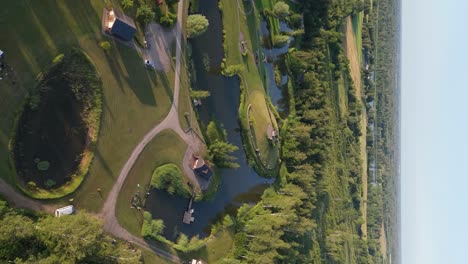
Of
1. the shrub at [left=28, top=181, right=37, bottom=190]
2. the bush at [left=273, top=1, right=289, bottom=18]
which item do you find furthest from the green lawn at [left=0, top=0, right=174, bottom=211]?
the bush at [left=273, top=1, right=289, bottom=18]

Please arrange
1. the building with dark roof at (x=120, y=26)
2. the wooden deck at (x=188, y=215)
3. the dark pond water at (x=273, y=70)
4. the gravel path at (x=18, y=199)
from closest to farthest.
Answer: the gravel path at (x=18, y=199), the building with dark roof at (x=120, y=26), the wooden deck at (x=188, y=215), the dark pond water at (x=273, y=70)

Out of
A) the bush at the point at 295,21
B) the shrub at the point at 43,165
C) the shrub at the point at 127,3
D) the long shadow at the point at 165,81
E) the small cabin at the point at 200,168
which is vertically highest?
the bush at the point at 295,21

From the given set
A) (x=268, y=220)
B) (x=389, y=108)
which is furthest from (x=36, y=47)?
(x=389, y=108)

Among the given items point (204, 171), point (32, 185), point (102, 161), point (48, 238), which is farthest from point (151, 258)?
point (32, 185)

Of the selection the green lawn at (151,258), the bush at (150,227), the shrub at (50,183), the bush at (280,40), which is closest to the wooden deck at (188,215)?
the bush at (150,227)

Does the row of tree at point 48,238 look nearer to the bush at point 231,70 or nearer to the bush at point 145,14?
the bush at point 145,14

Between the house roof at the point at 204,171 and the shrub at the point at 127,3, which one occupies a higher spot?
the shrub at the point at 127,3

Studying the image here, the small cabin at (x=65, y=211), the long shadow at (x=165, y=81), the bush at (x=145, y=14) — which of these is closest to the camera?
the small cabin at (x=65, y=211)

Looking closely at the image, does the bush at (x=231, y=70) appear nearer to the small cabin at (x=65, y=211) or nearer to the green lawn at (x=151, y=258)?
the green lawn at (x=151, y=258)

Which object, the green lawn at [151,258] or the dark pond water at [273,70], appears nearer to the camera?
the green lawn at [151,258]
